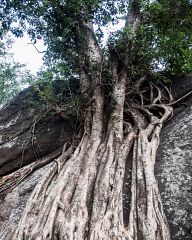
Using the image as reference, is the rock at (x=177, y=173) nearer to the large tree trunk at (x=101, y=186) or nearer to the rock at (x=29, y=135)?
the large tree trunk at (x=101, y=186)

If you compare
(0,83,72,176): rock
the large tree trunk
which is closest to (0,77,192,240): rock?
(0,83,72,176): rock

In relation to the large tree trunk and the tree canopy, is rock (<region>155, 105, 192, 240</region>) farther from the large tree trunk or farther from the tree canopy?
the tree canopy

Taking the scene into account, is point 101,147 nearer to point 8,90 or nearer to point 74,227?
point 74,227

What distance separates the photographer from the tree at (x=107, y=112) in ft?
8.63

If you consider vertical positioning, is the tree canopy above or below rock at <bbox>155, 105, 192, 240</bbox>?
above

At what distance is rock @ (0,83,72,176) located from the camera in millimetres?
4836

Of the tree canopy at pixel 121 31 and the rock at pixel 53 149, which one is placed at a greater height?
the tree canopy at pixel 121 31

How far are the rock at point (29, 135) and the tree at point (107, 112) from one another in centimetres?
40

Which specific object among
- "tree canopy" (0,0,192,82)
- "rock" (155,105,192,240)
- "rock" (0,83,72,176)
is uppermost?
"tree canopy" (0,0,192,82)

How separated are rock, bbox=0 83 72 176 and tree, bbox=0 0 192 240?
40 centimetres

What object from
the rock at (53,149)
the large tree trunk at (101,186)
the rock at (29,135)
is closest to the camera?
the large tree trunk at (101,186)

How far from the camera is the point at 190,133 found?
12.6ft

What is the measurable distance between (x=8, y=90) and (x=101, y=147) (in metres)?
11.3

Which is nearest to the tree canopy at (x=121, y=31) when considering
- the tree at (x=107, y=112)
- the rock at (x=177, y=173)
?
the tree at (x=107, y=112)
